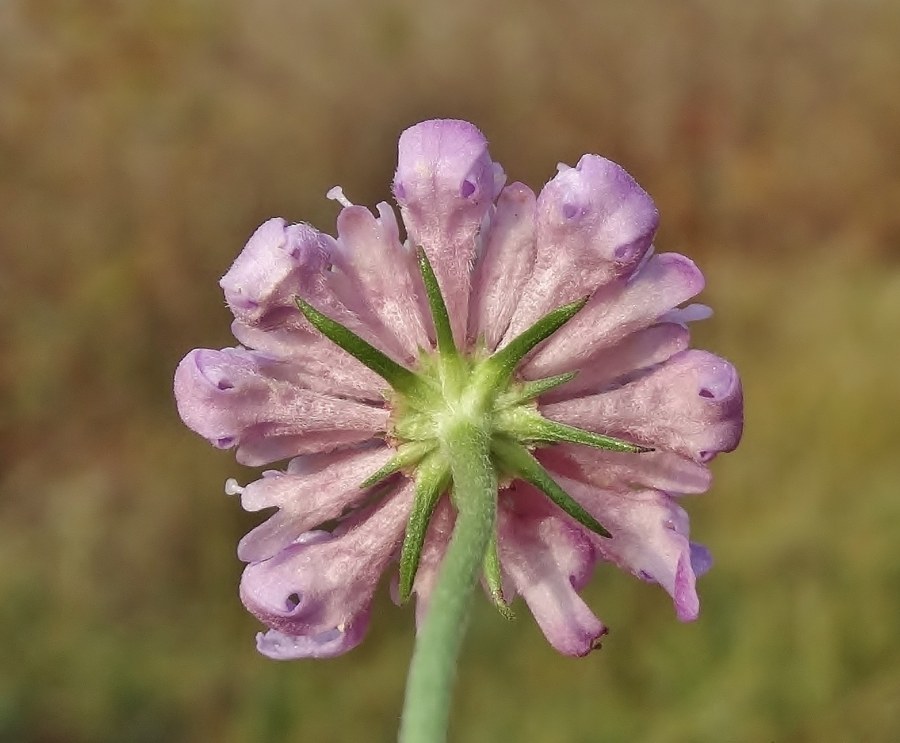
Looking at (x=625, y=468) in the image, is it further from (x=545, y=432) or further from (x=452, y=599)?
(x=452, y=599)

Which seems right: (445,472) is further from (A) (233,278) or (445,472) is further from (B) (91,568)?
(B) (91,568)

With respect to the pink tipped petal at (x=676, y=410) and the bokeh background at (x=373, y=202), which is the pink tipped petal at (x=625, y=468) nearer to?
the pink tipped petal at (x=676, y=410)

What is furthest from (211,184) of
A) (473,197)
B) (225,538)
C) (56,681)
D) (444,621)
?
(444,621)

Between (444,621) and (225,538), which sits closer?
(444,621)

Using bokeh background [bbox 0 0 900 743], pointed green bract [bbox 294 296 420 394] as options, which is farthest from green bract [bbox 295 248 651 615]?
bokeh background [bbox 0 0 900 743]

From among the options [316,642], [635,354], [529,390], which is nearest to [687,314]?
[635,354]

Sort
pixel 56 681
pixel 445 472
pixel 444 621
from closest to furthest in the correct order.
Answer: pixel 444 621 < pixel 445 472 < pixel 56 681
